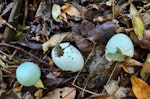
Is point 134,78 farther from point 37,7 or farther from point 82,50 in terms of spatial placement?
point 37,7

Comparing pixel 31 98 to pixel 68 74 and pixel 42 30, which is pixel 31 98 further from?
pixel 42 30

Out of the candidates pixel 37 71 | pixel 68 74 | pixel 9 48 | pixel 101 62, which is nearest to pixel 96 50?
pixel 101 62

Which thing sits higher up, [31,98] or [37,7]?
[37,7]

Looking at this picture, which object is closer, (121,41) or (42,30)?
(121,41)

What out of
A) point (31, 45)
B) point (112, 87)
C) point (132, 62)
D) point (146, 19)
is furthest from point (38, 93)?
point (146, 19)

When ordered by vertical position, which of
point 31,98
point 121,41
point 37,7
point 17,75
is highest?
point 37,7

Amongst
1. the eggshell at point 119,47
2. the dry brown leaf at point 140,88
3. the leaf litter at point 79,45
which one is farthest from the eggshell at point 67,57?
the dry brown leaf at point 140,88

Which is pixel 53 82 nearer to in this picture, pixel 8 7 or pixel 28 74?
pixel 28 74
